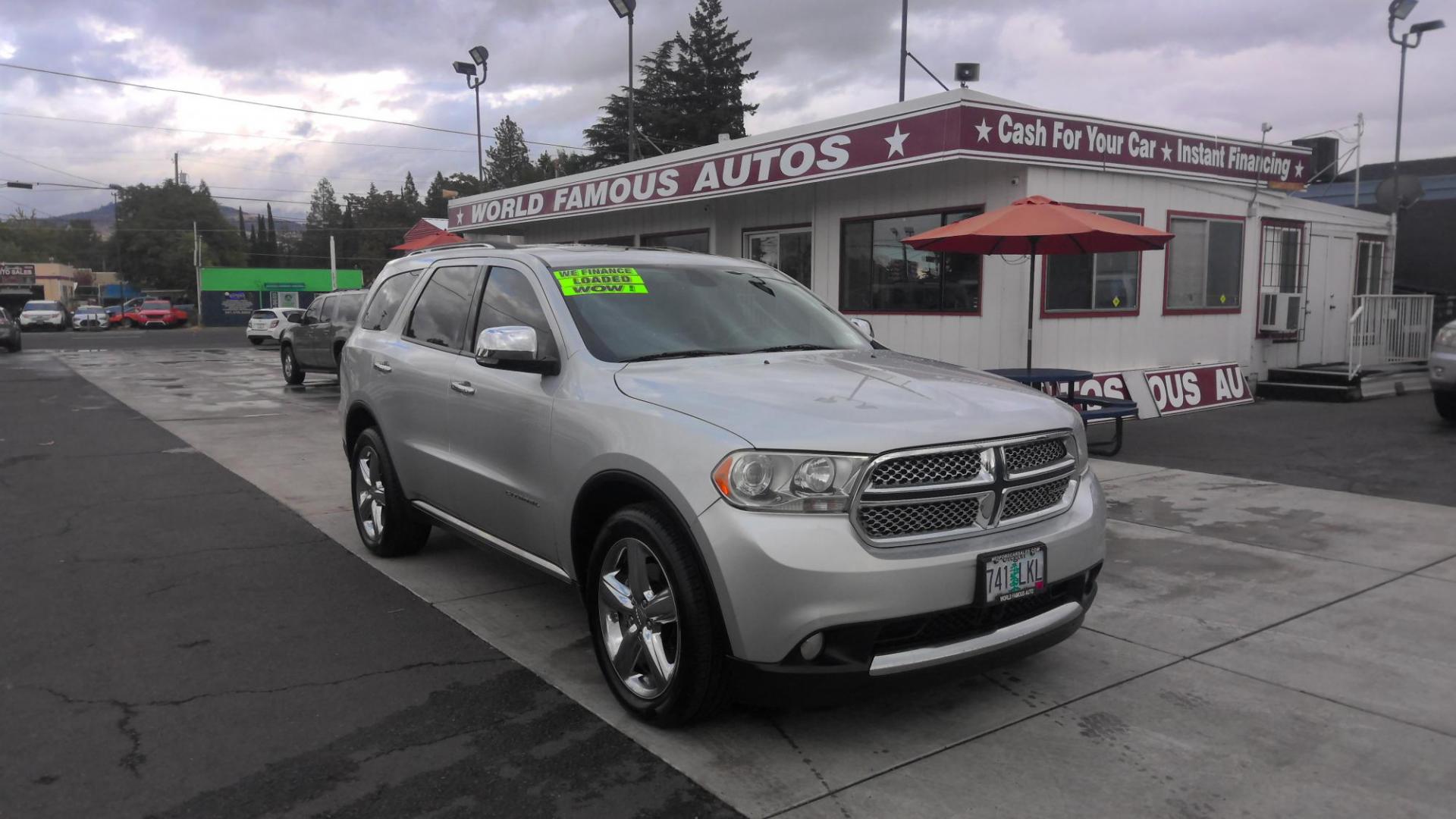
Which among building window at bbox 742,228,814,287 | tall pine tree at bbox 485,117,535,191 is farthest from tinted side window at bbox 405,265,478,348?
tall pine tree at bbox 485,117,535,191

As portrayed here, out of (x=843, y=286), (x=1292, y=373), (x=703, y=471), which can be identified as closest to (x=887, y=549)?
(x=703, y=471)

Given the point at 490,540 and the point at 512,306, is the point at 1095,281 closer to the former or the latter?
the point at 512,306

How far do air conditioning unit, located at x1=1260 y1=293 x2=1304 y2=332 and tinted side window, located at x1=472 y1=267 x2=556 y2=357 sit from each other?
12.8 meters

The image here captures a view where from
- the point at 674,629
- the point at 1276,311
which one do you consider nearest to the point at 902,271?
the point at 1276,311

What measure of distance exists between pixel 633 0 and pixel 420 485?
18.4 meters

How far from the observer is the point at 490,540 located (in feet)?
15.5

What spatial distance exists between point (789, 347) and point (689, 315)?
48 cm

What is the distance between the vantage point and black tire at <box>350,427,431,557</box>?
571 cm

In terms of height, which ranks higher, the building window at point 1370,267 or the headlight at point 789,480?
the building window at point 1370,267

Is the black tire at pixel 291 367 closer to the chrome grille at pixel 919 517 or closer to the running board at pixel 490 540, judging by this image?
the running board at pixel 490 540

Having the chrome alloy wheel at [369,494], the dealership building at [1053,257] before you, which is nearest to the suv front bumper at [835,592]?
the chrome alloy wheel at [369,494]

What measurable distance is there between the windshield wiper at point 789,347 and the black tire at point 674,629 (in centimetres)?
117

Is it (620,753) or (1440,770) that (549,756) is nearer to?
(620,753)

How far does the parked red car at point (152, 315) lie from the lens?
177 feet
